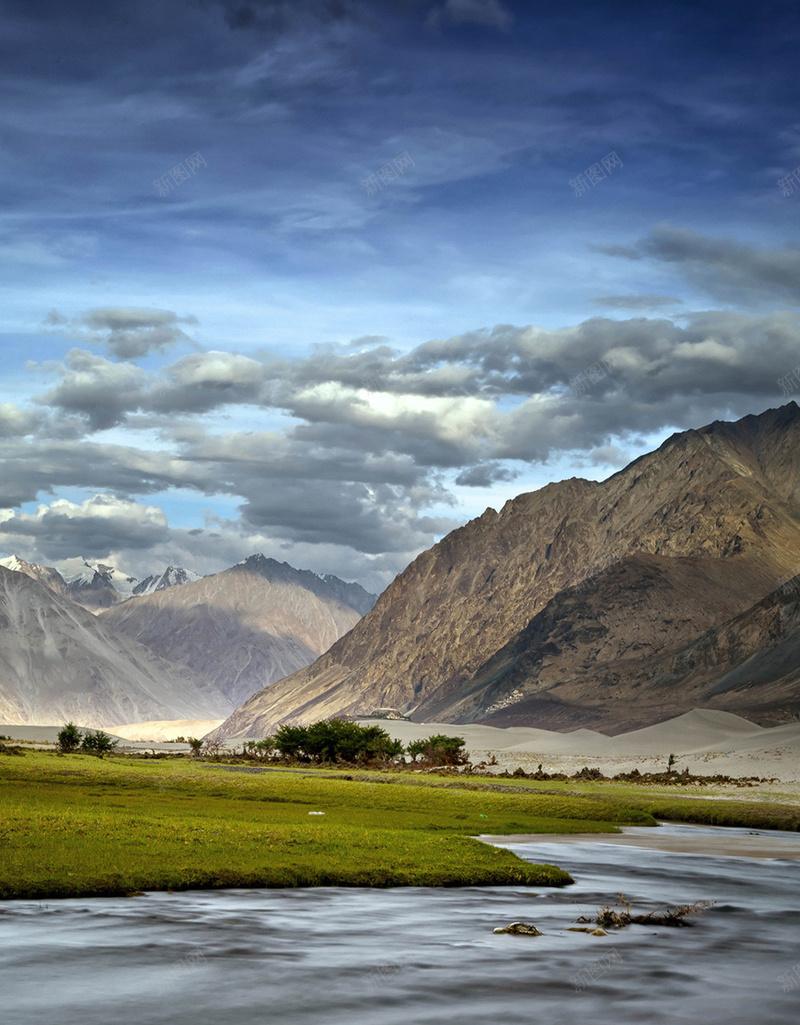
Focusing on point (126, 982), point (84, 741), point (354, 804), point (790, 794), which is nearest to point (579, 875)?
point (126, 982)

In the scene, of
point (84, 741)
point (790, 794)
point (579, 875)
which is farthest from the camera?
point (84, 741)

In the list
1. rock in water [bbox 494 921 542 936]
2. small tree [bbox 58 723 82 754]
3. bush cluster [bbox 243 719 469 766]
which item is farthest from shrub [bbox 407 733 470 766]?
rock in water [bbox 494 921 542 936]

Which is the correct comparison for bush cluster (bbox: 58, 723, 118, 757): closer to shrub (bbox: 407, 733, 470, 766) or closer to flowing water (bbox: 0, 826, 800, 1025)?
shrub (bbox: 407, 733, 470, 766)

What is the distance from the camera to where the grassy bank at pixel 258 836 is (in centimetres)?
2912

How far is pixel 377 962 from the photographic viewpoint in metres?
21.1

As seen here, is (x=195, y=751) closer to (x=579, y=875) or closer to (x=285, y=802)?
(x=285, y=802)

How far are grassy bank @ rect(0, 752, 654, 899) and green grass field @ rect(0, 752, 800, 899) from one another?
6 cm

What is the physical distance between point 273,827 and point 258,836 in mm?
3538

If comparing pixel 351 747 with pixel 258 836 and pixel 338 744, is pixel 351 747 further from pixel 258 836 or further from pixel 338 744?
pixel 258 836

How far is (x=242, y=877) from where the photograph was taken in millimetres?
29844

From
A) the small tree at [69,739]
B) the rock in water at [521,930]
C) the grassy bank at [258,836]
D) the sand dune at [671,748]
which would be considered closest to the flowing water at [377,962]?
the rock in water at [521,930]

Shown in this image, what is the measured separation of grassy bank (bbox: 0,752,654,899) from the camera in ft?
95.6

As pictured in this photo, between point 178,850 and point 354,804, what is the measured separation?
28.3 metres

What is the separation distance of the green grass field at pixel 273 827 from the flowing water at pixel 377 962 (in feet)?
5.67
